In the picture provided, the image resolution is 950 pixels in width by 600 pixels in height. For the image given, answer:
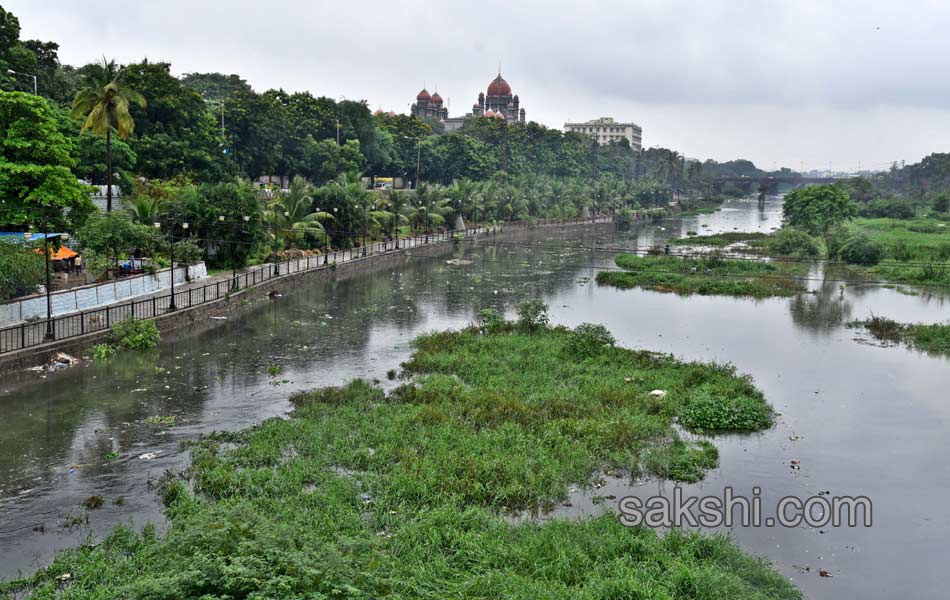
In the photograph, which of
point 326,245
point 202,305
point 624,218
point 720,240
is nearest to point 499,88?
point 624,218

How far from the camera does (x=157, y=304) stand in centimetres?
3306

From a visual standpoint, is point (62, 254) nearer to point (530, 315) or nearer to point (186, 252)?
point (186, 252)

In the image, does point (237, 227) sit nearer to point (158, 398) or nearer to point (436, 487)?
point (158, 398)

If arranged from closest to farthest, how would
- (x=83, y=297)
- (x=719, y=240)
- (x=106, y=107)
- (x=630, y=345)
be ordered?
(x=83, y=297) → (x=630, y=345) → (x=106, y=107) → (x=719, y=240)

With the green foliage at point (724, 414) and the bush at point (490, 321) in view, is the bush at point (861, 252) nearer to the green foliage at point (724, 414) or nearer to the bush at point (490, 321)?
the bush at point (490, 321)

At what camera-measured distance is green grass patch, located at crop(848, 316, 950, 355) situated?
32.5 meters

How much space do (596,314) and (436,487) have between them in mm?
24850

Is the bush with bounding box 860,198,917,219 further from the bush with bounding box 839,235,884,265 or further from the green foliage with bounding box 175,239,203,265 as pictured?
the green foliage with bounding box 175,239,203,265

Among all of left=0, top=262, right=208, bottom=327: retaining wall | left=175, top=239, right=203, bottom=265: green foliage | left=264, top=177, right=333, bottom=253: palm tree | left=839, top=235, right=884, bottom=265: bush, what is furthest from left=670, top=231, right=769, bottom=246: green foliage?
left=0, top=262, right=208, bottom=327: retaining wall

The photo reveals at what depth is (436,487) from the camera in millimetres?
16250

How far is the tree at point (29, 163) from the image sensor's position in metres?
35.8

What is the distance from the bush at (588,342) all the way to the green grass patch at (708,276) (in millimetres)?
19588

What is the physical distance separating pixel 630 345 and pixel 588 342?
160 inches

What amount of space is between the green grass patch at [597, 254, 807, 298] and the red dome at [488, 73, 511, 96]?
119113 mm
